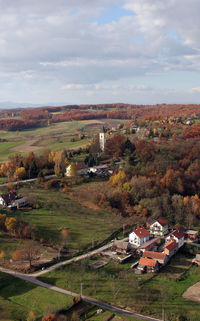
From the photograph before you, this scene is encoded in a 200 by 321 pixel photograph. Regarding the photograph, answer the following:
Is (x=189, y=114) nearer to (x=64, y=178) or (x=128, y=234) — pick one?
(x=64, y=178)

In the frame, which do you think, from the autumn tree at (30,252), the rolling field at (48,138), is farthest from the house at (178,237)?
the rolling field at (48,138)

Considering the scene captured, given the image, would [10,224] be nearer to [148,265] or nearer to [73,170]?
[148,265]

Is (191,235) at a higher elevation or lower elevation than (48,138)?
lower

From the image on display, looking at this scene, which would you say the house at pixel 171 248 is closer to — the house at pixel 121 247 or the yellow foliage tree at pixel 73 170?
the house at pixel 121 247

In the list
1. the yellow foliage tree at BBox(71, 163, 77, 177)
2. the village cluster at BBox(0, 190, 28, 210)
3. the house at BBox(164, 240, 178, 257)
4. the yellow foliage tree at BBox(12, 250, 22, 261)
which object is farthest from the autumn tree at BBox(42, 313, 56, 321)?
the yellow foliage tree at BBox(71, 163, 77, 177)

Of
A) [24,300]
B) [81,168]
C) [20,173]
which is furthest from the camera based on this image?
[81,168]

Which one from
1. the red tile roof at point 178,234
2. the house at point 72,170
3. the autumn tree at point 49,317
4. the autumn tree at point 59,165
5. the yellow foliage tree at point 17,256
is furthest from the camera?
the house at point 72,170

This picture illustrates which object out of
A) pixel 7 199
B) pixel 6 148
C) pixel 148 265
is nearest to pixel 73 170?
pixel 7 199
